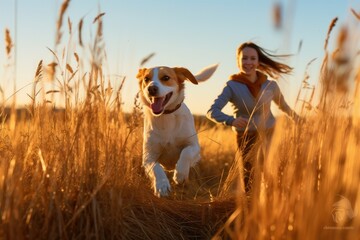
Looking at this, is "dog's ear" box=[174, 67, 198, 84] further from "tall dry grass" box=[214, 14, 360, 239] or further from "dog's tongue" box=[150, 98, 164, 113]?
"tall dry grass" box=[214, 14, 360, 239]

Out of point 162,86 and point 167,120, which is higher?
point 162,86

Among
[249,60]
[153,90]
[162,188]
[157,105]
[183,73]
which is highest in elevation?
[249,60]

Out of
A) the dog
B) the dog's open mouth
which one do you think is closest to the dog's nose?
the dog

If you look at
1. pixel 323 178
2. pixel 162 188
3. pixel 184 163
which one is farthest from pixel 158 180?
pixel 323 178

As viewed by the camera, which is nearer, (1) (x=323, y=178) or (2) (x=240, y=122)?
(1) (x=323, y=178)

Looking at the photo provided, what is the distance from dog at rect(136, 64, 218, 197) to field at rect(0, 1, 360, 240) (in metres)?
1.34

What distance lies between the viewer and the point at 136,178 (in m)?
3.38

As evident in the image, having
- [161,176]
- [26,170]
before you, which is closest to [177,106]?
[161,176]

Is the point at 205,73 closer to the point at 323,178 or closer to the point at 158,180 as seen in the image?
the point at 158,180

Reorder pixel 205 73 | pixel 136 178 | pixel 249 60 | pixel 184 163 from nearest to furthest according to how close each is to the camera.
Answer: pixel 136 178 < pixel 184 163 < pixel 249 60 < pixel 205 73

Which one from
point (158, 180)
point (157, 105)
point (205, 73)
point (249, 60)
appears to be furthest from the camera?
point (205, 73)

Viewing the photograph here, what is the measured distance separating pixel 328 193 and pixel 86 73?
1694 mm

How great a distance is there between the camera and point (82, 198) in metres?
2.61

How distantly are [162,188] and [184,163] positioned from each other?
1.97 feet
